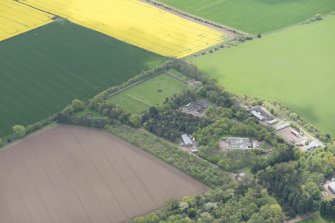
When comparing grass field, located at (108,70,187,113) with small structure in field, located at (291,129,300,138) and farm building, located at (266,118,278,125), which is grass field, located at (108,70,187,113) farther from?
small structure in field, located at (291,129,300,138)

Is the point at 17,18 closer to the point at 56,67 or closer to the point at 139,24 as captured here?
the point at 56,67

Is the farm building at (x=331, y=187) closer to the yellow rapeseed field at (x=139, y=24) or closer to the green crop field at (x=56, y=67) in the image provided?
the green crop field at (x=56, y=67)

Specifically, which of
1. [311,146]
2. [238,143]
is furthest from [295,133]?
[238,143]

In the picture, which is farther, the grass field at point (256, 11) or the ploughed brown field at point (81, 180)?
the grass field at point (256, 11)

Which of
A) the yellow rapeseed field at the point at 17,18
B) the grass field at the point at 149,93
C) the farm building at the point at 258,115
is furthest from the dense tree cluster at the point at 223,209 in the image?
the yellow rapeseed field at the point at 17,18

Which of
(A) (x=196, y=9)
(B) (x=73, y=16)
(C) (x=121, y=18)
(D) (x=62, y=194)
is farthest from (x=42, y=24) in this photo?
(D) (x=62, y=194)
